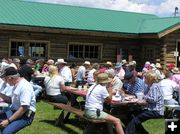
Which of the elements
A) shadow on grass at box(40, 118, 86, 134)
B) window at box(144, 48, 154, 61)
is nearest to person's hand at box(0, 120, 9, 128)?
shadow on grass at box(40, 118, 86, 134)

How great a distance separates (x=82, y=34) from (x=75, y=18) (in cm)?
154

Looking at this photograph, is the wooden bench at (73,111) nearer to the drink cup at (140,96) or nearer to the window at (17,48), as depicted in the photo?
the drink cup at (140,96)

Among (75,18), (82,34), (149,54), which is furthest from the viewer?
(149,54)

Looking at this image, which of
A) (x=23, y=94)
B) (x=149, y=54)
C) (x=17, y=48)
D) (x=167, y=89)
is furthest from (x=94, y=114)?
(x=149, y=54)

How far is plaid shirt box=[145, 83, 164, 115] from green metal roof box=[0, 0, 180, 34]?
11419 mm

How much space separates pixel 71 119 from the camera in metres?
10.7

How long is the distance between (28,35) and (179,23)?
27.1 feet

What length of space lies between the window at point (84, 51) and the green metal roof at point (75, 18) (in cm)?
101

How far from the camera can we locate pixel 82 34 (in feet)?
67.6

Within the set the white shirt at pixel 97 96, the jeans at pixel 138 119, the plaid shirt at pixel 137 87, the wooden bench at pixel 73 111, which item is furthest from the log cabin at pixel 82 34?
the white shirt at pixel 97 96

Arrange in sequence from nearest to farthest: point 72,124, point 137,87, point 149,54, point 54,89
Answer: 1. point 137,87
2. point 72,124
3. point 54,89
4. point 149,54

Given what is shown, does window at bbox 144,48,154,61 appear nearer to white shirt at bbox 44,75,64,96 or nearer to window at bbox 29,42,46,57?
window at bbox 29,42,46,57

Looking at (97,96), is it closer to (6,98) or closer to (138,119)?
(138,119)

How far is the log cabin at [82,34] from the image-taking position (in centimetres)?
1902
